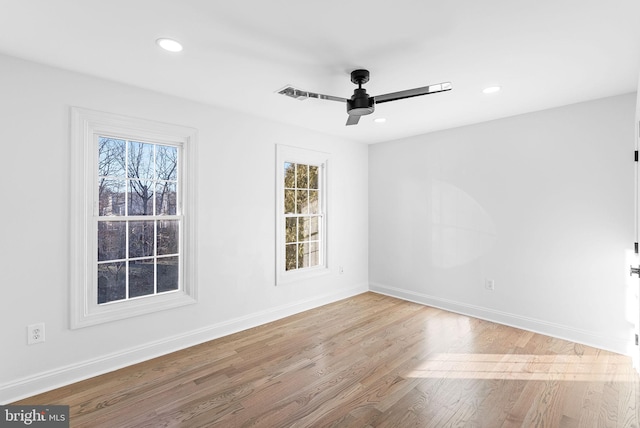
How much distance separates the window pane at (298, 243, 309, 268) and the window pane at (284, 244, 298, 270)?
2.8 inches

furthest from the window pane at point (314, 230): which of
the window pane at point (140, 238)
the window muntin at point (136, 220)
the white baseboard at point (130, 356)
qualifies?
the window pane at point (140, 238)

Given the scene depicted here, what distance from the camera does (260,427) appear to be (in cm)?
209

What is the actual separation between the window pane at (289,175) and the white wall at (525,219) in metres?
1.58

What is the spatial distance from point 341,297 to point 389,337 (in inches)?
58.9

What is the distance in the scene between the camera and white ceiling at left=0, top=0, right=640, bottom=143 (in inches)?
71.8

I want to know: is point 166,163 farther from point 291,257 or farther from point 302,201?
point 291,257

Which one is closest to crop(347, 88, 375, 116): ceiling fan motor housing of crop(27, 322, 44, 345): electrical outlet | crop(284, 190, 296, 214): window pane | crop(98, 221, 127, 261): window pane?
crop(284, 190, 296, 214): window pane

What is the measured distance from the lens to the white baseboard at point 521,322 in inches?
126

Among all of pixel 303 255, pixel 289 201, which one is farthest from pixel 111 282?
pixel 303 255

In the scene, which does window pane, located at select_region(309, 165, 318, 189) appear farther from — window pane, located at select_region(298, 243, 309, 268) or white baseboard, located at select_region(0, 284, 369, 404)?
white baseboard, located at select_region(0, 284, 369, 404)

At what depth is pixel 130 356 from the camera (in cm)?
290

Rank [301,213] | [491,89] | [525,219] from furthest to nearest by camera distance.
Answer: [301,213], [525,219], [491,89]

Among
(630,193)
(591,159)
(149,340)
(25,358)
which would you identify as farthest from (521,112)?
(25,358)

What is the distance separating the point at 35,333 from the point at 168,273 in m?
1.07
